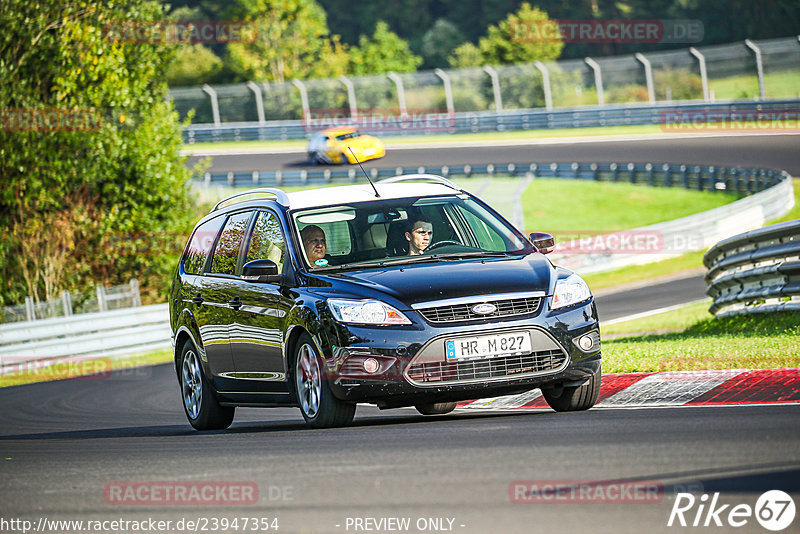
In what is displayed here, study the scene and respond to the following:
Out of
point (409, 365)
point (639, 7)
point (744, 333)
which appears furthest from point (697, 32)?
point (409, 365)

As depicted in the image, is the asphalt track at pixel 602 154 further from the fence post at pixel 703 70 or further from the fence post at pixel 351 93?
the fence post at pixel 351 93

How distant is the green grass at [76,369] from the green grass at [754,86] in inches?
1123

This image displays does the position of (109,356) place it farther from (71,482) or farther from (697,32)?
(697,32)

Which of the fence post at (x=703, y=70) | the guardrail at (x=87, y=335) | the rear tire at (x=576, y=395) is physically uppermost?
the rear tire at (x=576, y=395)

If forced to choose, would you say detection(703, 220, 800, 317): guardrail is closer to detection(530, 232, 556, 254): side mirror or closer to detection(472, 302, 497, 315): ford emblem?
detection(530, 232, 556, 254): side mirror

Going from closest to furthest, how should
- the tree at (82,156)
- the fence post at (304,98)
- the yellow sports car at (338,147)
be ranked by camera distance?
1. the tree at (82,156)
2. the yellow sports car at (338,147)
3. the fence post at (304,98)

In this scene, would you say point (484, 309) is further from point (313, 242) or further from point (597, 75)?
point (597, 75)

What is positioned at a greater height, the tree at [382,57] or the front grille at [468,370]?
the front grille at [468,370]

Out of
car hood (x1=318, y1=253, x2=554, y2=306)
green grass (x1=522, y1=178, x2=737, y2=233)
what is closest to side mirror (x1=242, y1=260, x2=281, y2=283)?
car hood (x1=318, y1=253, x2=554, y2=306)

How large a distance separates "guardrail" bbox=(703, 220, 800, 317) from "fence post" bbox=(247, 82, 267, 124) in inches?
1650

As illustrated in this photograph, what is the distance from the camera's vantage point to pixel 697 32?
7800 cm

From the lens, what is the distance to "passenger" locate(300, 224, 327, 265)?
29.8ft

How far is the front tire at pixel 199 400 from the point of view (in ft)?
33.7

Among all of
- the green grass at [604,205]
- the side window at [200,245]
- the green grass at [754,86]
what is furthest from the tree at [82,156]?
A: the green grass at [754,86]
